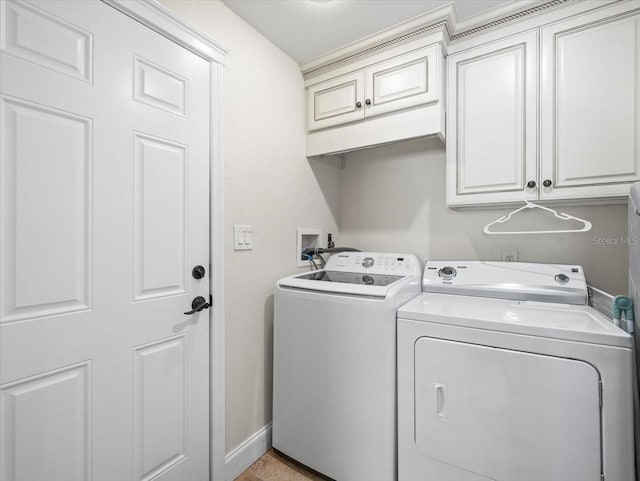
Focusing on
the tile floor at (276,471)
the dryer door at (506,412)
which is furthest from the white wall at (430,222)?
the tile floor at (276,471)

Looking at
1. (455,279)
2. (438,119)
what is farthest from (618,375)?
(438,119)

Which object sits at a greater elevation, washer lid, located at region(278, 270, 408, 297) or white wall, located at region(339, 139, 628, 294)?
white wall, located at region(339, 139, 628, 294)

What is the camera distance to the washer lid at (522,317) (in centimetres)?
104

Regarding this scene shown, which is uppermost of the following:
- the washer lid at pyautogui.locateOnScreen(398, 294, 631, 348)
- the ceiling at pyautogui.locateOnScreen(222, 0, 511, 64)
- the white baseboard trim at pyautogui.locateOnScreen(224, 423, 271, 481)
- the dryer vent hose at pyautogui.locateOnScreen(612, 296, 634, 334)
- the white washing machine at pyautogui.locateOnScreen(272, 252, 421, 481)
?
the ceiling at pyautogui.locateOnScreen(222, 0, 511, 64)

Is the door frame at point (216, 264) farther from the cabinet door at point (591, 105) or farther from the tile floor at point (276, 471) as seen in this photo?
the cabinet door at point (591, 105)

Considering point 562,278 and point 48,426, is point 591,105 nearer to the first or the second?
point 562,278

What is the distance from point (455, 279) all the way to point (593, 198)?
0.74m

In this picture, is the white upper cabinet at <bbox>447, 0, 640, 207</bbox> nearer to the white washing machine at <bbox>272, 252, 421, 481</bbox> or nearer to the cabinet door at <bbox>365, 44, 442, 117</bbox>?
the cabinet door at <bbox>365, 44, 442, 117</bbox>

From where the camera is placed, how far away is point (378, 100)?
1824mm

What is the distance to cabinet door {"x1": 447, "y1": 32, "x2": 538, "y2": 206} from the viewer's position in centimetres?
156

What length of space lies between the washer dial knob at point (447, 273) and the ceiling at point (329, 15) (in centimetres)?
139

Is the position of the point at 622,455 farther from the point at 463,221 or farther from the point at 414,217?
the point at 414,217

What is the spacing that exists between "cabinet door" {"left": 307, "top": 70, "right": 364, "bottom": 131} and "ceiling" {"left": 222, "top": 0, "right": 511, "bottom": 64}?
0.23 meters

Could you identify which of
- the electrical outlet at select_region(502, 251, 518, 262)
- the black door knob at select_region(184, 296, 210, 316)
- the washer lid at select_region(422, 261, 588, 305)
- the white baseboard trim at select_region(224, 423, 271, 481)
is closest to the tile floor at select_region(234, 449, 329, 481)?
the white baseboard trim at select_region(224, 423, 271, 481)
